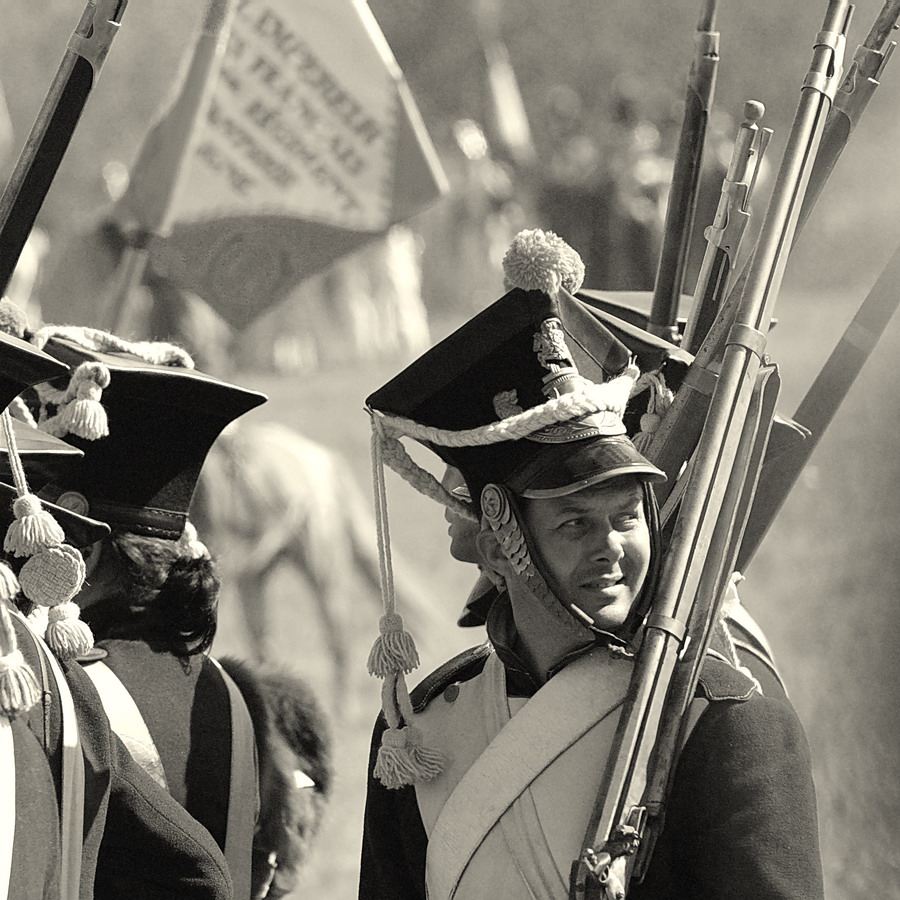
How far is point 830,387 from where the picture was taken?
3459 millimetres

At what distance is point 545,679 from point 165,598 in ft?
3.64

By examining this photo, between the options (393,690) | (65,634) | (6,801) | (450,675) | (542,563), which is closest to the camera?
(6,801)

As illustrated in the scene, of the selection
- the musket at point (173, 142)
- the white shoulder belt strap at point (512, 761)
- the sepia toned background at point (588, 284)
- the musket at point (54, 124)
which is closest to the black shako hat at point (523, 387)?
the white shoulder belt strap at point (512, 761)

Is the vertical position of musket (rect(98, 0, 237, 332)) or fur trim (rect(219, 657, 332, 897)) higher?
musket (rect(98, 0, 237, 332))

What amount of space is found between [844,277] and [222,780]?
5.72 m

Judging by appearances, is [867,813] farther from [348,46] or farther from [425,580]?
[348,46]

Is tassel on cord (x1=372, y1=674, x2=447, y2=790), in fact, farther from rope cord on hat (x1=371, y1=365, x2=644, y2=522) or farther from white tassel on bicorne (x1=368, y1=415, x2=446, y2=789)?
rope cord on hat (x1=371, y1=365, x2=644, y2=522)

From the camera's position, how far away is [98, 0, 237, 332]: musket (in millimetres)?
4887

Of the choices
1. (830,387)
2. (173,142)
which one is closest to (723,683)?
(830,387)

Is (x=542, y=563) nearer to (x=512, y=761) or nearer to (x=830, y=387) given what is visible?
(x=512, y=761)

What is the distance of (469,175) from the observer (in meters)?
8.93

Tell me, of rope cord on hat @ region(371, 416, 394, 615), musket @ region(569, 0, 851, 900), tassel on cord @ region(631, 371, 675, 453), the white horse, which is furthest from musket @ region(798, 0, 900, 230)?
the white horse

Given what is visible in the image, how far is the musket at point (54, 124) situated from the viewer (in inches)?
105

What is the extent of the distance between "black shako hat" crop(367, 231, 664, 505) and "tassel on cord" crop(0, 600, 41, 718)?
0.62 metres
